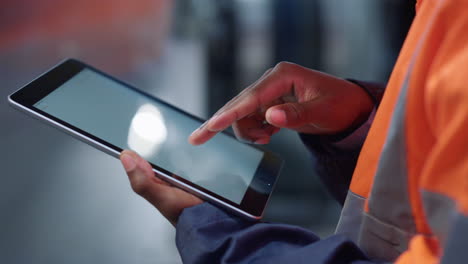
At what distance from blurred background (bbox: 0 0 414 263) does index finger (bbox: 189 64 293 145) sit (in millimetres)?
1028

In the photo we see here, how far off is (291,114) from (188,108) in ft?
6.05

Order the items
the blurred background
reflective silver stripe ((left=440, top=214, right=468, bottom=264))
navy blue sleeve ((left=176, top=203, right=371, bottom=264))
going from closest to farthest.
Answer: reflective silver stripe ((left=440, top=214, right=468, bottom=264)) < navy blue sleeve ((left=176, top=203, right=371, bottom=264)) < the blurred background

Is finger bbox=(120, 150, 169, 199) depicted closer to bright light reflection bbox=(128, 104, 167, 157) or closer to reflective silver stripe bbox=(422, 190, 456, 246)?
bright light reflection bbox=(128, 104, 167, 157)

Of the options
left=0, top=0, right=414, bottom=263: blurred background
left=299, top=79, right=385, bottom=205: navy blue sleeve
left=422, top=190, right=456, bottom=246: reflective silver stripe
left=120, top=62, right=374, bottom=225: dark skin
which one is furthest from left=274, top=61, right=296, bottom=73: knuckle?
left=0, top=0, right=414, bottom=263: blurred background

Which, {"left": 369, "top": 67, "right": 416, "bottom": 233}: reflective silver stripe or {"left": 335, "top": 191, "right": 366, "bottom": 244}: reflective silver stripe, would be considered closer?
{"left": 369, "top": 67, "right": 416, "bottom": 233}: reflective silver stripe

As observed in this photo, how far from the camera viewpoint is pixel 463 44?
0.42 meters

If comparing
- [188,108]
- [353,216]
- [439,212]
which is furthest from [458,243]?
[188,108]

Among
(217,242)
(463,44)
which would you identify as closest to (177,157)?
(217,242)

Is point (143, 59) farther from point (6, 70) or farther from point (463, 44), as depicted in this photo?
point (463, 44)

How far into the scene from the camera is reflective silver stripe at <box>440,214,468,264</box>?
0.38 metres

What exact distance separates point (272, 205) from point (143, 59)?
191 centimetres

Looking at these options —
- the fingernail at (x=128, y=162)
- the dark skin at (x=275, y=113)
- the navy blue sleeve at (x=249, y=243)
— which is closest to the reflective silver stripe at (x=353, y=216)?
the navy blue sleeve at (x=249, y=243)

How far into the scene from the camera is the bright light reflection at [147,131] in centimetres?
76

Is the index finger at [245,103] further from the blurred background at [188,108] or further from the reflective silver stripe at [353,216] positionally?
the blurred background at [188,108]
